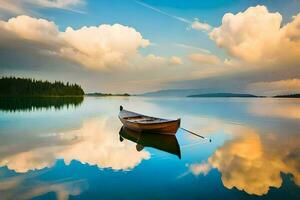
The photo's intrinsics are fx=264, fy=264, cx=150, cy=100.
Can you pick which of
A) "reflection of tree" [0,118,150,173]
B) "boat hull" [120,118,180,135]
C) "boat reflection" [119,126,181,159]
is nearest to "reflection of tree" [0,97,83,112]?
"boat reflection" [119,126,181,159]

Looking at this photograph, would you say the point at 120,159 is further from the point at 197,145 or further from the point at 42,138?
the point at 42,138

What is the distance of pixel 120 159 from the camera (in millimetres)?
14031

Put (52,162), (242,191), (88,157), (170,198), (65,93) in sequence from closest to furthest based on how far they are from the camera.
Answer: (170,198), (242,191), (52,162), (88,157), (65,93)

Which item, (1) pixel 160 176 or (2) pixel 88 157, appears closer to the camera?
(1) pixel 160 176

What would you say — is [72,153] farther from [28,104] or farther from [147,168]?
[28,104]

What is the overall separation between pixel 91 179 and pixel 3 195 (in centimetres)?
314

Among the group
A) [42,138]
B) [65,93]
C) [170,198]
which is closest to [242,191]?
[170,198]

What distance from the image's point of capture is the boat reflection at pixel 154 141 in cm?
1674

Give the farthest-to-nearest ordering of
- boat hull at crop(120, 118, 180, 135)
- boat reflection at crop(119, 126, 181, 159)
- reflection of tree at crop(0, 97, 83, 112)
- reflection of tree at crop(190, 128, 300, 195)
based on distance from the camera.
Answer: reflection of tree at crop(0, 97, 83, 112) → boat hull at crop(120, 118, 180, 135) → boat reflection at crop(119, 126, 181, 159) → reflection of tree at crop(190, 128, 300, 195)

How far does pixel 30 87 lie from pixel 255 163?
128318 millimetres

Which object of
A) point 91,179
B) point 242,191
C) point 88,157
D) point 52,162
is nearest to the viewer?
point 242,191

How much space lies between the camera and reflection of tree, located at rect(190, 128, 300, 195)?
417 inches

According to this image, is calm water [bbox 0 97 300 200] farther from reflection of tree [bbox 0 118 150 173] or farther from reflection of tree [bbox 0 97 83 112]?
reflection of tree [bbox 0 97 83 112]

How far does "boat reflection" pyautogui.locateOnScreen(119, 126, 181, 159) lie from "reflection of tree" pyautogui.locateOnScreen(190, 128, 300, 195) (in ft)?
8.97
